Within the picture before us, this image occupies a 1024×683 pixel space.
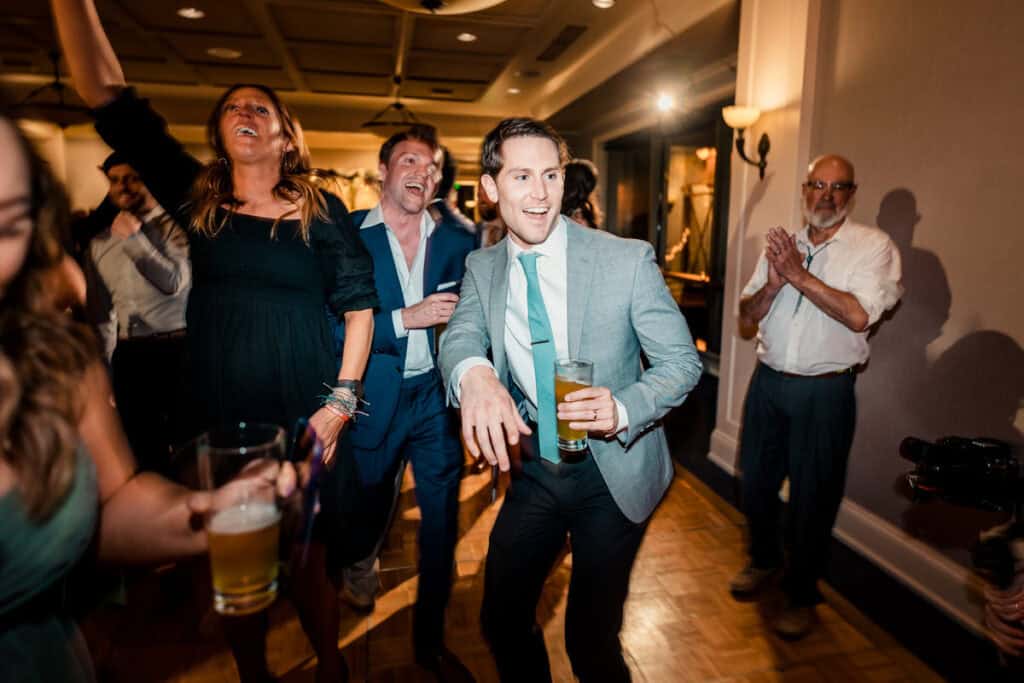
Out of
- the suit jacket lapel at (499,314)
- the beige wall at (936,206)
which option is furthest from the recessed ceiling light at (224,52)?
the suit jacket lapel at (499,314)

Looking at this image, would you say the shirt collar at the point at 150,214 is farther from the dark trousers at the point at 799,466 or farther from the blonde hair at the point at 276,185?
the dark trousers at the point at 799,466

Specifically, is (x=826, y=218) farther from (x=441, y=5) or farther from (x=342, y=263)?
(x=342, y=263)

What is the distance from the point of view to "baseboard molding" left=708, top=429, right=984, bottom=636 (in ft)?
7.79

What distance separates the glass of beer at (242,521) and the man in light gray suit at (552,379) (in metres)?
0.64

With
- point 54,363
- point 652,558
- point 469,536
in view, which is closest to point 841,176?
point 652,558

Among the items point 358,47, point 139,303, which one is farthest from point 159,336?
point 358,47

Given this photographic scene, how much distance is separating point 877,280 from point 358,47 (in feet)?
19.5

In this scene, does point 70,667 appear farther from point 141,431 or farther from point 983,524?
point 983,524

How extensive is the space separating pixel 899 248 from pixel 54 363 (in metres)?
3.17

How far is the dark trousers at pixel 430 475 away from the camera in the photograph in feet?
6.79

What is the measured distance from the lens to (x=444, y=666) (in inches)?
81.3

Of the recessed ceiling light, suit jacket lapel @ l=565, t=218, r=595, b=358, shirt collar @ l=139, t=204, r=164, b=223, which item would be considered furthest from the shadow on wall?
the recessed ceiling light

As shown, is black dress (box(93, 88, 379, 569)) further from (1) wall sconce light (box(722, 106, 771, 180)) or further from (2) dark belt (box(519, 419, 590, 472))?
(1) wall sconce light (box(722, 106, 771, 180))

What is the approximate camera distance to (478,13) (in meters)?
5.41
